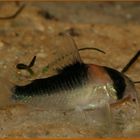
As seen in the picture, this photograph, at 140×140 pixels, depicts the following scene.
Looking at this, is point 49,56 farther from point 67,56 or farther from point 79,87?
point 79,87

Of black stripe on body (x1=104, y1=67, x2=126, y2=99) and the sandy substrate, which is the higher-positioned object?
black stripe on body (x1=104, y1=67, x2=126, y2=99)

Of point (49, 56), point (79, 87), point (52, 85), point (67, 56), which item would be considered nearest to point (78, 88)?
point (79, 87)

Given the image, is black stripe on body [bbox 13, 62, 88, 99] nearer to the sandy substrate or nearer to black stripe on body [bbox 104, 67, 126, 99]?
the sandy substrate

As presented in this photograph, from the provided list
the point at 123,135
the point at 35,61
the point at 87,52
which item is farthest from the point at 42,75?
the point at 123,135

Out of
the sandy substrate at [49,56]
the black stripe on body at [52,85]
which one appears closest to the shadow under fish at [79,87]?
the black stripe on body at [52,85]

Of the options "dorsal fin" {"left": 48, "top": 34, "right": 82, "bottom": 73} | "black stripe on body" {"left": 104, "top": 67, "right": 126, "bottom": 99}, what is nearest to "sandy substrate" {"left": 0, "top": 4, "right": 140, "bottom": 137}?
"dorsal fin" {"left": 48, "top": 34, "right": 82, "bottom": 73}

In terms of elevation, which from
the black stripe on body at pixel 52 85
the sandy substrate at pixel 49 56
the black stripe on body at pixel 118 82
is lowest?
the sandy substrate at pixel 49 56

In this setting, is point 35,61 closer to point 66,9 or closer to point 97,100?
point 97,100

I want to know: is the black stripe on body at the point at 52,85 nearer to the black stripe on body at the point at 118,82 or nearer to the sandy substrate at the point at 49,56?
the sandy substrate at the point at 49,56
